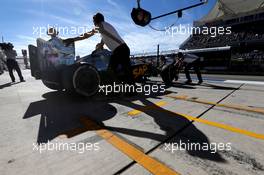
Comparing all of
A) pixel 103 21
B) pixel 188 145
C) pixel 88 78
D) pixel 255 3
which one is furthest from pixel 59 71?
pixel 255 3

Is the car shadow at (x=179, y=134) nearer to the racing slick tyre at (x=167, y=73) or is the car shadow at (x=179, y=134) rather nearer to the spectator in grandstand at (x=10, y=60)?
the racing slick tyre at (x=167, y=73)

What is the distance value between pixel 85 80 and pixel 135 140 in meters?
2.35

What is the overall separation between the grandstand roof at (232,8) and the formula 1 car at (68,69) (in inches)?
1594

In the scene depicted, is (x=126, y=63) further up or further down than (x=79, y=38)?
further down

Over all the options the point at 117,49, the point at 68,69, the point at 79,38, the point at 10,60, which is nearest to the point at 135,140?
the point at 68,69

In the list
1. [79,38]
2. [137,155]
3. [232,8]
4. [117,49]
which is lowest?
[137,155]

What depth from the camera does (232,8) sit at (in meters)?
40.5

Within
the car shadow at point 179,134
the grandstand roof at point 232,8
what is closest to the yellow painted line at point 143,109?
the car shadow at point 179,134

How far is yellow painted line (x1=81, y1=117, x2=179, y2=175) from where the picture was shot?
1426 mm

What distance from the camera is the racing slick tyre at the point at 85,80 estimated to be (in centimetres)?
381

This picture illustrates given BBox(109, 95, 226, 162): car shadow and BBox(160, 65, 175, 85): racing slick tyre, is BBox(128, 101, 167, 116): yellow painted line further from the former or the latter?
BBox(160, 65, 175, 85): racing slick tyre

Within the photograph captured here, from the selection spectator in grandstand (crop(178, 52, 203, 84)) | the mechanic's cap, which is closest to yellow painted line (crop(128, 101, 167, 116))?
the mechanic's cap

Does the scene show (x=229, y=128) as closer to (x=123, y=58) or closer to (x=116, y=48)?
(x=123, y=58)

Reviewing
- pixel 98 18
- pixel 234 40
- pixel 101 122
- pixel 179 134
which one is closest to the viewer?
pixel 179 134
